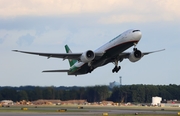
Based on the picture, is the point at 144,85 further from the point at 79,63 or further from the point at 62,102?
the point at 79,63

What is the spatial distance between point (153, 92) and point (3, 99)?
4657cm

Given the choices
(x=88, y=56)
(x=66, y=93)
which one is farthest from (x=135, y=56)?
(x=66, y=93)

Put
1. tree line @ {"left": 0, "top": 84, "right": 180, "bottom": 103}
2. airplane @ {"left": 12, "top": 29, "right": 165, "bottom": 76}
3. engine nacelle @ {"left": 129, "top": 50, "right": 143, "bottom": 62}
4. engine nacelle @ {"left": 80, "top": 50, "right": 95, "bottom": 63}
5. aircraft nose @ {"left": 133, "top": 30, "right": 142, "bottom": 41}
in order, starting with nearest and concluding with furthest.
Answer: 1. aircraft nose @ {"left": 133, "top": 30, "right": 142, "bottom": 41}
2. airplane @ {"left": 12, "top": 29, "right": 165, "bottom": 76}
3. engine nacelle @ {"left": 80, "top": 50, "right": 95, "bottom": 63}
4. engine nacelle @ {"left": 129, "top": 50, "right": 143, "bottom": 62}
5. tree line @ {"left": 0, "top": 84, "right": 180, "bottom": 103}

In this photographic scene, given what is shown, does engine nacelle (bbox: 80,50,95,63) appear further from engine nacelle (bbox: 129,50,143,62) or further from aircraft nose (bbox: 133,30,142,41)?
aircraft nose (bbox: 133,30,142,41)

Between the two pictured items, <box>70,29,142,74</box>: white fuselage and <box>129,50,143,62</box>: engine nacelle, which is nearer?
<box>70,29,142,74</box>: white fuselage

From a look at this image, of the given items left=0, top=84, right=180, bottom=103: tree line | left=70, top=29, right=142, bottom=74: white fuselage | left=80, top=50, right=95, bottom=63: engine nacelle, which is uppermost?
left=70, top=29, right=142, bottom=74: white fuselage

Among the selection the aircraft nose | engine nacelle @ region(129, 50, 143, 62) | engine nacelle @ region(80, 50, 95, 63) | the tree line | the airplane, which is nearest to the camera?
the aircraft nose

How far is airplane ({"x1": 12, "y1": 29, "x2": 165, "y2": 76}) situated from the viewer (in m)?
63.6

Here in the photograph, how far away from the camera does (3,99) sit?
355ft

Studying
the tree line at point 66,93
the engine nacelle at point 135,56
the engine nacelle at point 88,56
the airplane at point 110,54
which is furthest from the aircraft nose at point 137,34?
the tree line at point 66,93

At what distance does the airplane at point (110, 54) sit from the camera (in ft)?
209

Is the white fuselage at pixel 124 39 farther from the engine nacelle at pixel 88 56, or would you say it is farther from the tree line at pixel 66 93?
the tree line at pixel 66 93

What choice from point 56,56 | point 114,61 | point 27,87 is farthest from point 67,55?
point 27,87

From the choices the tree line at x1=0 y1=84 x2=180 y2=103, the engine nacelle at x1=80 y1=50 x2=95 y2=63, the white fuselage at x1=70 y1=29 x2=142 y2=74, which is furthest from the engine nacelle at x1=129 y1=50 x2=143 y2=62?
the tree line at x1=0 y1=84 x2=180 y2=103
